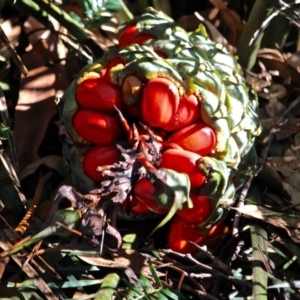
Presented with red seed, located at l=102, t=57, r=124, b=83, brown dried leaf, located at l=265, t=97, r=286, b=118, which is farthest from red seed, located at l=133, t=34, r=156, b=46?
brown dried leaf, located at l=265, t=97, r=286, b=118

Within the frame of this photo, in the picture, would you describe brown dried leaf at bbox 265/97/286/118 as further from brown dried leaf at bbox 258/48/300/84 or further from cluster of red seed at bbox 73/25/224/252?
cluster of red seed at bbox 73/25/224/252

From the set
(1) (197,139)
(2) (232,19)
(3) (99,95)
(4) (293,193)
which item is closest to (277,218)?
(4) (293,193)

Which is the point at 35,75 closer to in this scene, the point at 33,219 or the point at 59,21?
the point at 59,21

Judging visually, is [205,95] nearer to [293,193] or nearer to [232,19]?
[293,193]

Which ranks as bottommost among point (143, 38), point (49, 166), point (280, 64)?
point (49, 166)

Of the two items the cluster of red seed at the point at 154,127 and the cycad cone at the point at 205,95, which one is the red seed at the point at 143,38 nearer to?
the cycad cone at the point at 205,95

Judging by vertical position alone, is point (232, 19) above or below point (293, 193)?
above
